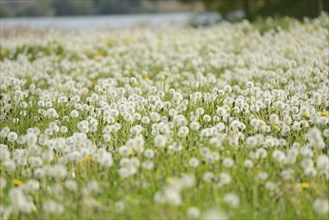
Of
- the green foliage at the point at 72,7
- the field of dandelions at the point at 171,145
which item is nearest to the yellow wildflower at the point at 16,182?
the field of dandelions at the point at 171,145

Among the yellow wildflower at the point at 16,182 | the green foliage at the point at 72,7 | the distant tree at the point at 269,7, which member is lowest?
the yellow wildflower at the point at 16,182

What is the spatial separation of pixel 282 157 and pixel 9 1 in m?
20.6

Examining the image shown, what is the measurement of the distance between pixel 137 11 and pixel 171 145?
22.8 m

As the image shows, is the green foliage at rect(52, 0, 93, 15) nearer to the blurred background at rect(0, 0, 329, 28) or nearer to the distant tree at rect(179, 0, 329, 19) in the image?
the blurred background at rect(0, 0, 329, 28)

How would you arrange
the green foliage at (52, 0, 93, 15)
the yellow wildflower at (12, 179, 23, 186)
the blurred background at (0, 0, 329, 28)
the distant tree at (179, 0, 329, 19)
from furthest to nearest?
1. the green foliage at (52, 0, 93, 15)
2. the blurred background at (0, 0, 329, 28)
3. the distant tree at (179, 0, 329, 19)
4. the yellow wildflower at (12, 179, 23, 186)

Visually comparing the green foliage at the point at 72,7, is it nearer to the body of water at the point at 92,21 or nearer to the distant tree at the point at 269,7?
the body of water at the point at 92,21

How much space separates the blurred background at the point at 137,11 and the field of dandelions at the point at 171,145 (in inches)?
376

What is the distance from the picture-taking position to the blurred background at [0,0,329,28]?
18498mm

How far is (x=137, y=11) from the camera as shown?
2623 cm

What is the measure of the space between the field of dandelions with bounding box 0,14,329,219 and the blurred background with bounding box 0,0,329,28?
31.4ft

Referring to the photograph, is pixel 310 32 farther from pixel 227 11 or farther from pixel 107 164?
pixel 227 11

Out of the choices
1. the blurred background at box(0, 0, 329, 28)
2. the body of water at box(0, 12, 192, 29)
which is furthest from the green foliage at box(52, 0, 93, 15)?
the body of water at box(0, 12, 192, 29)

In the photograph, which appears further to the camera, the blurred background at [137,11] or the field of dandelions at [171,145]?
the blurred background at [137,11]

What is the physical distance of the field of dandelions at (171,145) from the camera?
312 centimetres
